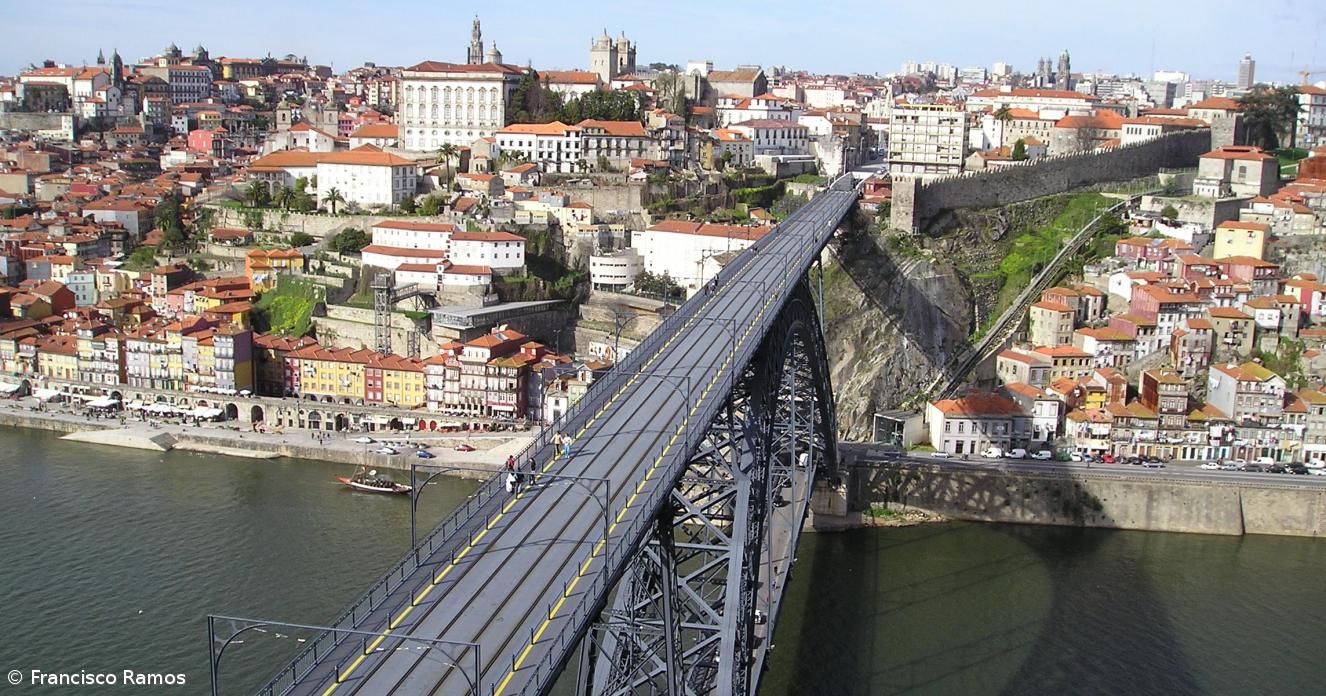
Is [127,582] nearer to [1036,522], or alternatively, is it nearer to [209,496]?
[209,496]

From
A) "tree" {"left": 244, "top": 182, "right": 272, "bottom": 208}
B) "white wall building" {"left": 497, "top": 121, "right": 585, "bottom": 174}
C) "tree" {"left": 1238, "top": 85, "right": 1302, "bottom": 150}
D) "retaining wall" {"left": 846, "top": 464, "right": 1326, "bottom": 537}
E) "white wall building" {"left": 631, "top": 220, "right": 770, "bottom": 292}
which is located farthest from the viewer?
"tree" {"left": 1238, "top": 85, "right": 1302, "bottom": 150}

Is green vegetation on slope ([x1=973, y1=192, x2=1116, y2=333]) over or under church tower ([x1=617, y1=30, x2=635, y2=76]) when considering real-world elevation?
under

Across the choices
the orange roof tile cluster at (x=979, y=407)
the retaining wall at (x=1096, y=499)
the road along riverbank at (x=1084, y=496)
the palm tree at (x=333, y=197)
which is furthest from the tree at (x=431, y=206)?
the retaining wall at (x=1096, y=499)

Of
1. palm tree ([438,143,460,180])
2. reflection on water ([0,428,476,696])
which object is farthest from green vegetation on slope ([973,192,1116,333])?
palm tree ([438,143,460,180])

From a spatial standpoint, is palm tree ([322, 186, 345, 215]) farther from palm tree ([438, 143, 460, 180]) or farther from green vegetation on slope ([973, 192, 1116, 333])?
green vegetation on slope ([973, 192, 1116, 333])

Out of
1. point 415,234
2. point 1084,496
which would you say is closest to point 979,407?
point 1084,496

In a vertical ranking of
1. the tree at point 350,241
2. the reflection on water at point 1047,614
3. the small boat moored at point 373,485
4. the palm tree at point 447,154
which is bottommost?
the reflection on water at point 1047,614

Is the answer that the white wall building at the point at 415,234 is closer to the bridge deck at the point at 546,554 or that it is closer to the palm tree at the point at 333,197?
the palm tree at the point at 333,197
